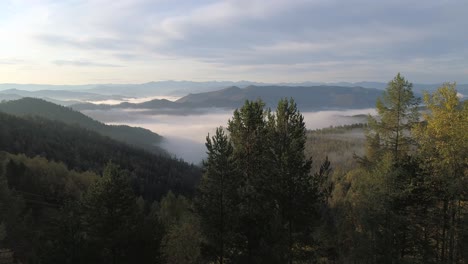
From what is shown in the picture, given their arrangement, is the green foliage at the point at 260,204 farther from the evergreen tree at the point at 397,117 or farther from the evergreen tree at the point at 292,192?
the evergreen tree at the point at 397,117

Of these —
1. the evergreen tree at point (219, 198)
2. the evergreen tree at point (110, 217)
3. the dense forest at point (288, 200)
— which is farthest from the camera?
the evergreen tree at point (110, 217)

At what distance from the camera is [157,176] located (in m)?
176

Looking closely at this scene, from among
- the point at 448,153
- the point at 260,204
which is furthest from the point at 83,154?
the point at 448,153

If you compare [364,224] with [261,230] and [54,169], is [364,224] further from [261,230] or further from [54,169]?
[54,169]

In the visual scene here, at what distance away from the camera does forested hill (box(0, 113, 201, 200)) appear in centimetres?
15075

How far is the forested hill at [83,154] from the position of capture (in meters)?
151

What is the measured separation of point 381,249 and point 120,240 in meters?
17.5

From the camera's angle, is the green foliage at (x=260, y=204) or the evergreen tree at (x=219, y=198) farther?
the evergreen tree at (x=219, y=198)

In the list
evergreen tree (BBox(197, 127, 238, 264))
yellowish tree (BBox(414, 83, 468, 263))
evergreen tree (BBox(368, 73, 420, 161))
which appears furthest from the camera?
evergreen tree (BBox(368, 73, 420, 161))

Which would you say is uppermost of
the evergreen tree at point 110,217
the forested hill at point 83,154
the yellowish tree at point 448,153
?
the yellowish tree at point 448,153

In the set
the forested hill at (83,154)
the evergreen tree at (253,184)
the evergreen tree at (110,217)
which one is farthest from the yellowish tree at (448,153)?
the forested hill at (83,154)

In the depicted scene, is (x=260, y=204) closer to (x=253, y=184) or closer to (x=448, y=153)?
(x=253, y=184)

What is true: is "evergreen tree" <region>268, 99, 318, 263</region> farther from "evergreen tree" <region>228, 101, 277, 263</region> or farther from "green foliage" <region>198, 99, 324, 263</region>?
"evergreen tree" <region>228, 101, 277, 263</region>

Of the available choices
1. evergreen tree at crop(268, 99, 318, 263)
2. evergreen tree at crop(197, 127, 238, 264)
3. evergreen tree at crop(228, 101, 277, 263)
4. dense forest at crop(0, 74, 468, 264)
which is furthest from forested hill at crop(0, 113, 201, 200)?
evergreen tree at crop(268, 99, 318, 263)
